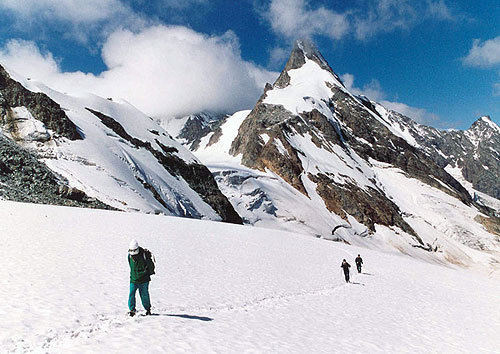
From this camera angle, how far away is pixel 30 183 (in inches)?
1172

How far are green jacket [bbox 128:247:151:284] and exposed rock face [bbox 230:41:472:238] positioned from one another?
253ft

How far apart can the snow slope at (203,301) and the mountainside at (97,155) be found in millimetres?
9769

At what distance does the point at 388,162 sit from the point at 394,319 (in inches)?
4745

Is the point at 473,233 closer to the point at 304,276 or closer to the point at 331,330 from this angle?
the point at 304,276

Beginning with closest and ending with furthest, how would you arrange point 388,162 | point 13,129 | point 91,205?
1. point 91,205
2. point 13,129
3. point 388,162

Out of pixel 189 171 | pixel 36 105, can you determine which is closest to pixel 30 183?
pixel 36 105

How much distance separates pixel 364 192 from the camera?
3723 inches

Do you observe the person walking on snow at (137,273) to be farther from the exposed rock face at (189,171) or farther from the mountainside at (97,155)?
the exposed rock face at (189,171)

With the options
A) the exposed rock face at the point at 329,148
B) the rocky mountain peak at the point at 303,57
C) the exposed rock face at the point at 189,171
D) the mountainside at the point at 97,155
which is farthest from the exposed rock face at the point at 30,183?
the rocky mountain peak at the point at 303,57

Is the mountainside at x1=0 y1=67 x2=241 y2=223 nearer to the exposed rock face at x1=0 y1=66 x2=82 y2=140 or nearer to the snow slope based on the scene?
the exposed rock face at x1=0 y1=66 x2=82 y2=140

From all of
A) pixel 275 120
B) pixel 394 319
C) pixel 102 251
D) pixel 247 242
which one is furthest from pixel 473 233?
pixel 102 251

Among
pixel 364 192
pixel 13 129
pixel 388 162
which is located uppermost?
pixel 388 162

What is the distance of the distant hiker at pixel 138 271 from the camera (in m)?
8.23

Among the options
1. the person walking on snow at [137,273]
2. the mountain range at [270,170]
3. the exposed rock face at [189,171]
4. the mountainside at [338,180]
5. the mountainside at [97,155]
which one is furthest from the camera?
the mountainside at [338,180]
